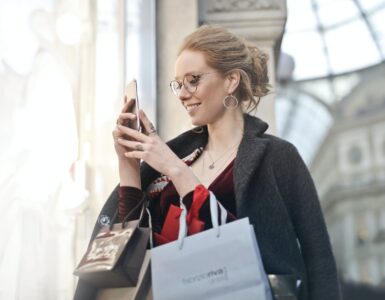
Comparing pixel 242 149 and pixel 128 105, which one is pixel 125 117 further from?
pixel 242 149

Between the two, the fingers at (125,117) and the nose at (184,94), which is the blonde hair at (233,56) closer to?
the nose at (184,94)

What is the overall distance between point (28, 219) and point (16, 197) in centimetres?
11

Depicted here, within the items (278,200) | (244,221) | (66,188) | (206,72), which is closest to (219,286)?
(244,221)

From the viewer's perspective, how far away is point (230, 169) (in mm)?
1673

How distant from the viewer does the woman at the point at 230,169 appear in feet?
5.05

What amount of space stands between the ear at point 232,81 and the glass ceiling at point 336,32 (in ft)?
56.7

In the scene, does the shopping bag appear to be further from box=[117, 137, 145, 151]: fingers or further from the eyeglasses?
the eyeglasses

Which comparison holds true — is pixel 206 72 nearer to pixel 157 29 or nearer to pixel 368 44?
pixel 157 29

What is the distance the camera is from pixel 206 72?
1.71m

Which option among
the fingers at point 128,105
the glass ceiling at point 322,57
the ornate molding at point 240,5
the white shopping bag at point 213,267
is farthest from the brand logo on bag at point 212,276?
the glass ceiling at point 322,57

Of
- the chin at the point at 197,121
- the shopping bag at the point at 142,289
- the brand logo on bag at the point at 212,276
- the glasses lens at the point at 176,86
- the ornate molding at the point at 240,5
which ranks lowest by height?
the shopping bag at the point at 142,289

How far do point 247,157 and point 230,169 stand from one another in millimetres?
62

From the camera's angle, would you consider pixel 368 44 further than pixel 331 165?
No

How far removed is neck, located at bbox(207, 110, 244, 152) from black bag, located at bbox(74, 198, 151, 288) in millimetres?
376
